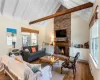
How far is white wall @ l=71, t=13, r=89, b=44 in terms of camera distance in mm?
5746

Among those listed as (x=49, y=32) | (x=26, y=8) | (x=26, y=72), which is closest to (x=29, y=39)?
(x=49, y=32)

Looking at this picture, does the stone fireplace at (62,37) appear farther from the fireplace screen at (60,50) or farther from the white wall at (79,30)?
the white wall at (79,30)

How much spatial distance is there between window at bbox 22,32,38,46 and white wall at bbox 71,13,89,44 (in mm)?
3048

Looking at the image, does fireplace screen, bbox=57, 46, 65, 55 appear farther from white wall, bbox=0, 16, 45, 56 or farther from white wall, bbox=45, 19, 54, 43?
white wall, bbox=0, 16, 45, 56

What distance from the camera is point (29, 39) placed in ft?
20.8

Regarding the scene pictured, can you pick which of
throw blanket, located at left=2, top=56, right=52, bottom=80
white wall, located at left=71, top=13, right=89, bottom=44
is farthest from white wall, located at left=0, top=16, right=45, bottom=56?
white wall, located at left=71, top=13, right=89, bottom=44

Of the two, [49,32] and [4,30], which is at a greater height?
[49,32]

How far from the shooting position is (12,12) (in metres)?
4.62

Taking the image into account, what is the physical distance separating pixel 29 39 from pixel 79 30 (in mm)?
3819

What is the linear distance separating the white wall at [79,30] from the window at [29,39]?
305cm

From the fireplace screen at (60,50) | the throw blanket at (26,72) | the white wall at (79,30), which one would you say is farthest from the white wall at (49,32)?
the throw blanket at (26,72)

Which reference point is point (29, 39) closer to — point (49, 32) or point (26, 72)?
point (49, 32)

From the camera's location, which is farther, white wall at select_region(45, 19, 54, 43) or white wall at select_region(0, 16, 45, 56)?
white wall at select_region(45, 19, 54, 43)

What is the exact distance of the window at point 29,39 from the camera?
5.87m
